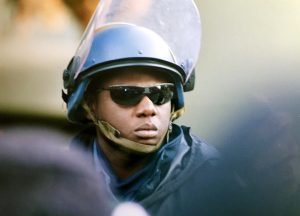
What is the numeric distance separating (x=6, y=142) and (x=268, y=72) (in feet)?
4.76


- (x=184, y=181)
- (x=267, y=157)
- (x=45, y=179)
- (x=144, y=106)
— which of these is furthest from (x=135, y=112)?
(x=267, y=157)

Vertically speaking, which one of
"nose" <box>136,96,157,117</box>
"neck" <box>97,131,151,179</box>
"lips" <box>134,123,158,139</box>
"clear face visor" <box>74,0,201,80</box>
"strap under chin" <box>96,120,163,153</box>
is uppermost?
"clear face visor" <box>74,0,201,80</box>

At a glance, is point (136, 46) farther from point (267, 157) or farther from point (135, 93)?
point (267, 157)

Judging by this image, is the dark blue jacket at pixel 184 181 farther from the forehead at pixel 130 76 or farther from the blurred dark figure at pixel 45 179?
the forehead at pixel 130 76

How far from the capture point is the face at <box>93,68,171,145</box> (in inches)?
127

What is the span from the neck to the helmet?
0.55 feet

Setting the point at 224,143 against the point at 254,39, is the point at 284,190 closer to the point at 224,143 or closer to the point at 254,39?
Result: the point at 224,143

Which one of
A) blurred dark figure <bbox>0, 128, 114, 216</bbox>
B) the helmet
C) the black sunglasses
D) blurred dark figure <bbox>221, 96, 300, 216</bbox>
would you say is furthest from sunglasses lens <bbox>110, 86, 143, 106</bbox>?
blurred dark figure <bbox>221, 96, 300, 216</bbox>

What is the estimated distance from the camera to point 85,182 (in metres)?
3.30

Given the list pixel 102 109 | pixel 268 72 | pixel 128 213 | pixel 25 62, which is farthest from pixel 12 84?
pixel 268 72

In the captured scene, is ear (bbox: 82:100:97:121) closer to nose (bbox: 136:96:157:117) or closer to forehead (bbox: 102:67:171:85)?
forehead (bbox: 102:67:171:85)

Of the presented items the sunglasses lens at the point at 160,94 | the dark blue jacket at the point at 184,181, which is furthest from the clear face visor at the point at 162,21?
the dark blue jacket at the point at 184,181

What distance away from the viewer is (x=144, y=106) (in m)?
3.22

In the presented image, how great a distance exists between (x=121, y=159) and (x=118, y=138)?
0.38ft
